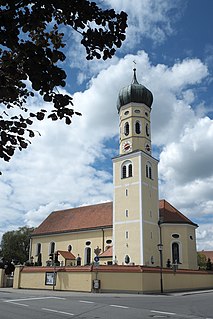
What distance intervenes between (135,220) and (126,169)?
20.8 feet

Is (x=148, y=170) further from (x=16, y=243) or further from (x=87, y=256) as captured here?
(x=16, y=243)

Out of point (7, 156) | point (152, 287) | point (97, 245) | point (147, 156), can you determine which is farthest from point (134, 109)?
point (7, 156)

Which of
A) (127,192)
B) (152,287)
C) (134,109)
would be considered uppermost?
(134,109)

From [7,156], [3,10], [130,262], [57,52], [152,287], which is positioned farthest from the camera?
[130,262]

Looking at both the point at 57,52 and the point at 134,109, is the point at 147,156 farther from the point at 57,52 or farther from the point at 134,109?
the point at 57,52

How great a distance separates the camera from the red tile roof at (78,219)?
1819 inches

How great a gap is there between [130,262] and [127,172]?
10152mm

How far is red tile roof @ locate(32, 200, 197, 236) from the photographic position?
41188 mm

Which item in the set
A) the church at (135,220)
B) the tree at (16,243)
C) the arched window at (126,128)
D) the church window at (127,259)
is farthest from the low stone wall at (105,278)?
the tree at (16,243)

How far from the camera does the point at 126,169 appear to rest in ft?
133

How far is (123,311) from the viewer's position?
47.5 feet

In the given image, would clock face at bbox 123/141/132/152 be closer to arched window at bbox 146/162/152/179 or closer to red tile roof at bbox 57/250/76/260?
Answer: arched window at bbox 146/162/152/179

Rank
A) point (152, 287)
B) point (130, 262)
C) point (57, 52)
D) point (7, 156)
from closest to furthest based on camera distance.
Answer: point (57, 52) → point (7, 156) → point (152, 287) → point (130, 262)

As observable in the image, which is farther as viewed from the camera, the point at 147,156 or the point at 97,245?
the point at 97,245
